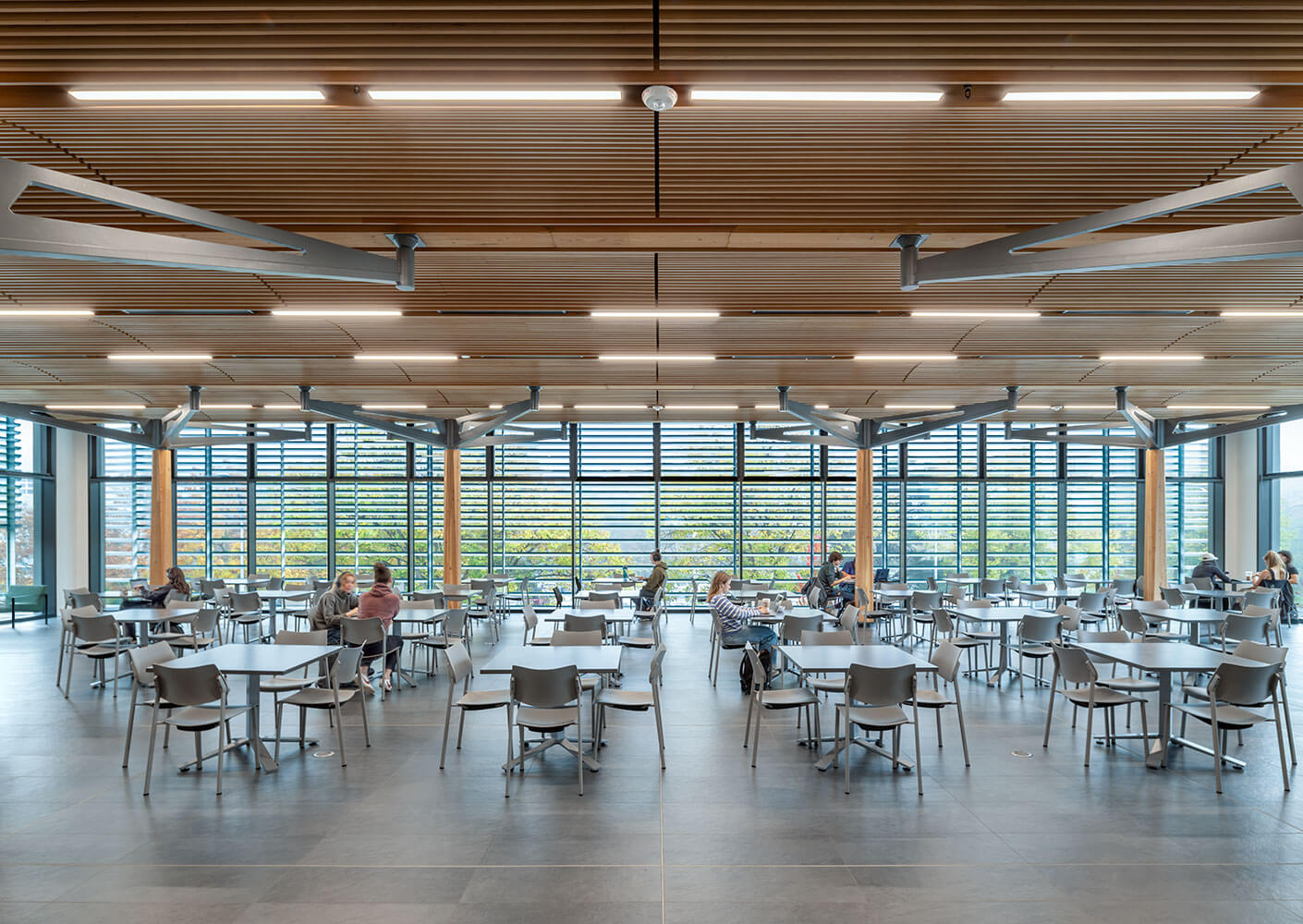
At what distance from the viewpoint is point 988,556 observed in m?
20.0

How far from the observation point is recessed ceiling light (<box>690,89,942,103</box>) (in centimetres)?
454

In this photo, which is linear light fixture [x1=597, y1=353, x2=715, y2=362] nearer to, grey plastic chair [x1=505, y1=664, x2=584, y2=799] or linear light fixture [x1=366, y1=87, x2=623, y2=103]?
grey plastic chair [x1=505, y1=664, x2=584, y2=799]

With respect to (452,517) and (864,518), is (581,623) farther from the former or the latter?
(864,518)

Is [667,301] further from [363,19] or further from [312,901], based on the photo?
[312,901]

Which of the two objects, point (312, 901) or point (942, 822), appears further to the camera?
point (942, 822)

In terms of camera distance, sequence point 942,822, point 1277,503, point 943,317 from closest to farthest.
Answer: point 942,822
point 943,317
point 1277,503

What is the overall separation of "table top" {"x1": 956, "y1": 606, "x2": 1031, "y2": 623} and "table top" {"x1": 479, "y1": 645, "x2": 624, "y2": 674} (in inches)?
210

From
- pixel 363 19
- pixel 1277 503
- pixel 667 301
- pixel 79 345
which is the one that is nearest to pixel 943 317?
pixel 667 301

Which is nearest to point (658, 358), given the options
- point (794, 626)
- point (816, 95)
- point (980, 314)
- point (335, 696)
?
point (794, 626)

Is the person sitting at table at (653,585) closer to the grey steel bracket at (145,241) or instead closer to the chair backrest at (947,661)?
the chair backrest at (947,661)

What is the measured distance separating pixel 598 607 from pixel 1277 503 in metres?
17.7

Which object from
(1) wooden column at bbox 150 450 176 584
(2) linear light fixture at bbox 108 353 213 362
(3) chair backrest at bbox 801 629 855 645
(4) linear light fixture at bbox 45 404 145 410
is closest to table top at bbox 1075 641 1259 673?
(3) chair backrest at bbox 801 629 855 645

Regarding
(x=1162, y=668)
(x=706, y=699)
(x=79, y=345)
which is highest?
(x=79, y=345)

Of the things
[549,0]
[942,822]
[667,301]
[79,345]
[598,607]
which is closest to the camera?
[549,0]
